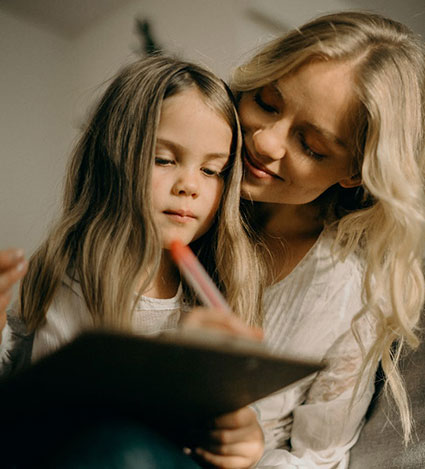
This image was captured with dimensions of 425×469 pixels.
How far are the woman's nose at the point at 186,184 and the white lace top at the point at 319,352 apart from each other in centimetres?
33

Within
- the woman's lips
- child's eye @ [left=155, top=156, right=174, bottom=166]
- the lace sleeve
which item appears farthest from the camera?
the lace sleeve

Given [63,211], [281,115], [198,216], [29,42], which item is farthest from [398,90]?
[29,42]

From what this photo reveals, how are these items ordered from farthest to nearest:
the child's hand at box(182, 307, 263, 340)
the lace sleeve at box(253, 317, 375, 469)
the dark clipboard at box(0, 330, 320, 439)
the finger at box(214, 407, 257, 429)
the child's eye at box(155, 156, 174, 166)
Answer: the lace sleeve at box(253, 317, 375, 469), the child's eye at box(155, 156, 174, 166), the finger at box(214, 407, 257, 429), the child's hand at box(182, 307, 263, 340), the dark clipboard at box(0, 330, 320, 439)

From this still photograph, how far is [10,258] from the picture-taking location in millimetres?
615

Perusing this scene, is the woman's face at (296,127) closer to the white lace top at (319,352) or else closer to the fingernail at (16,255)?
the white lace top at (319,352)

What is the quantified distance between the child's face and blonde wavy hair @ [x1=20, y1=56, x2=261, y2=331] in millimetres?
14

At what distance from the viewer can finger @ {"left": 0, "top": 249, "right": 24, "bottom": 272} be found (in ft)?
2.02

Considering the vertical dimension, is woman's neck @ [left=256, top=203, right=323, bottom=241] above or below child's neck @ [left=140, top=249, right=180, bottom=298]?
above

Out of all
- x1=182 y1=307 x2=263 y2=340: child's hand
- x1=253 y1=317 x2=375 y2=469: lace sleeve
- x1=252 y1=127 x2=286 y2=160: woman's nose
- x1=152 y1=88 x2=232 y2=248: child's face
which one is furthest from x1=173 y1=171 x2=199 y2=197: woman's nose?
x1=253 y1=317 x2=375 y2=469: lace sleeve

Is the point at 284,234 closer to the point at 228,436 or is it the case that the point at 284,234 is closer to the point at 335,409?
the point at 335,409

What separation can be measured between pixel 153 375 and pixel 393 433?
2.02ft

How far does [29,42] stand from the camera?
1.14 meters

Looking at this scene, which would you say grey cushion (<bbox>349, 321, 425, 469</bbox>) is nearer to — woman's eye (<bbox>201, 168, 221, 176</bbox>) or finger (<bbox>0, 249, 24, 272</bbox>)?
woman's eye (<bbox>201, 168, 221, 176</bbox>)

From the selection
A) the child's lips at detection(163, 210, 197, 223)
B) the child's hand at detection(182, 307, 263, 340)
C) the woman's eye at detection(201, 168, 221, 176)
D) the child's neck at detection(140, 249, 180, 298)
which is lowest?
the child's neck at detection(140, 249, 180, 298)
